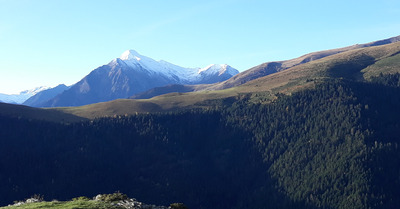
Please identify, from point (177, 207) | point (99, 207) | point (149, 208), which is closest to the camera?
point (99, 207)

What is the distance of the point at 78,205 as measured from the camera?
189ft

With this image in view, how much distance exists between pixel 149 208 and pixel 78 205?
10.9 metres

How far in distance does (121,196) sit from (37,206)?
1383 centimetres

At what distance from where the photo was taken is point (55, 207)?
5738 centimetres

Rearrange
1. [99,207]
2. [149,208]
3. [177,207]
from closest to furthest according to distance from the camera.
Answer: [99,207], [149,208], [177,207]

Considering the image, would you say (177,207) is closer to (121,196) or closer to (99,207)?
(121,196)

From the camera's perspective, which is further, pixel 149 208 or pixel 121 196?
pixel 121 196

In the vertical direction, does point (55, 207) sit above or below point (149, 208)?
above

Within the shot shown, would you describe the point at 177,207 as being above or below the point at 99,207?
below

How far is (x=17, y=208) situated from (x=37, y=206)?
13.2 feet

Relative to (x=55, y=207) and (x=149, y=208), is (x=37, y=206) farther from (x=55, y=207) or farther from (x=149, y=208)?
(x=149, y=208)

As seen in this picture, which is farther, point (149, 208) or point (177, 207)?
point (177, 207)

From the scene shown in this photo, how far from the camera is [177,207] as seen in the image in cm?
6500

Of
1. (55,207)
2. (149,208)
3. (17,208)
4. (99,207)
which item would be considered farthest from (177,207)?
(17,208)
